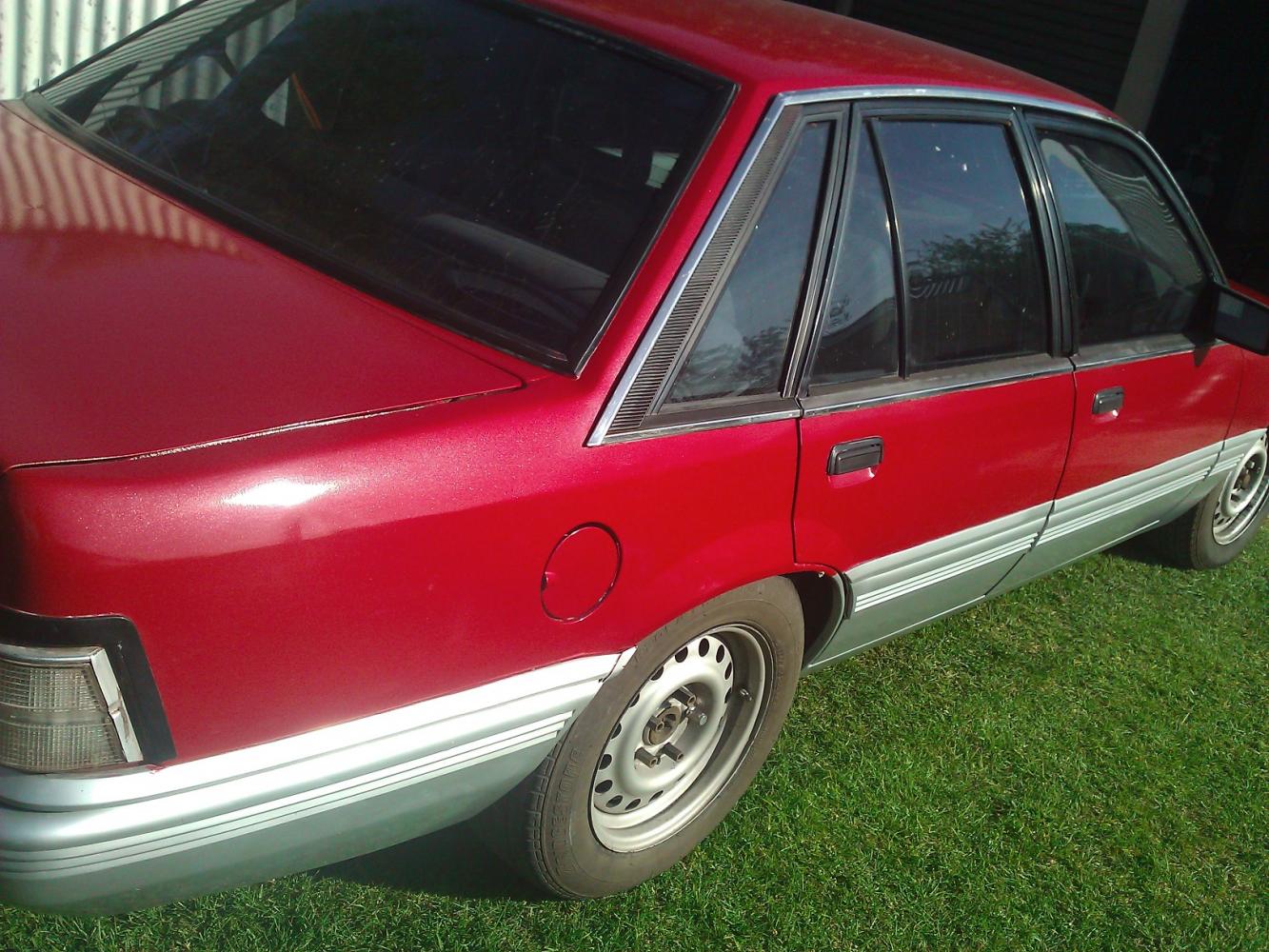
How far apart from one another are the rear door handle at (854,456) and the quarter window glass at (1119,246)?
967 mm

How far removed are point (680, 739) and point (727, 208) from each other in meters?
1.12

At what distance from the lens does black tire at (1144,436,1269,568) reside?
15.1 feet

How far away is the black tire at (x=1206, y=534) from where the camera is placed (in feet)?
15.1

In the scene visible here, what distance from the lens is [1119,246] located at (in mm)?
A: 3504

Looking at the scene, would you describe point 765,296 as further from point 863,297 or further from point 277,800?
point 277,800

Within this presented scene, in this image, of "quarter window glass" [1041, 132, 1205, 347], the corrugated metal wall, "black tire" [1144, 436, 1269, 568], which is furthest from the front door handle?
the corrugated metal wall

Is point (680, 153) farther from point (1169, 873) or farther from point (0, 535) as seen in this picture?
point (1169, 873)

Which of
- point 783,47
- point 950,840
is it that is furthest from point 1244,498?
point 783,47

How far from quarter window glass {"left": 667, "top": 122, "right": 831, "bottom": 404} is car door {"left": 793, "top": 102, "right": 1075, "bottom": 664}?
0.29 ft

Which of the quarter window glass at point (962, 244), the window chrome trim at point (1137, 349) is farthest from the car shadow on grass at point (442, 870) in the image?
Answer: the window chrome trim at point (1137, 349)

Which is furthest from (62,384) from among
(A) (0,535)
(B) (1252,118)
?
(B) (1252,118)

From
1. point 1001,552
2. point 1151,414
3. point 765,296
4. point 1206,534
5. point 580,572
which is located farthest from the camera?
point 1206,534

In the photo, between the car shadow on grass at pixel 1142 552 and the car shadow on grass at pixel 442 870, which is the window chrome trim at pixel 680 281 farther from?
the car shadow on grass at pixel 1142 552

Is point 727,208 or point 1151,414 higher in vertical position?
point 727,208
